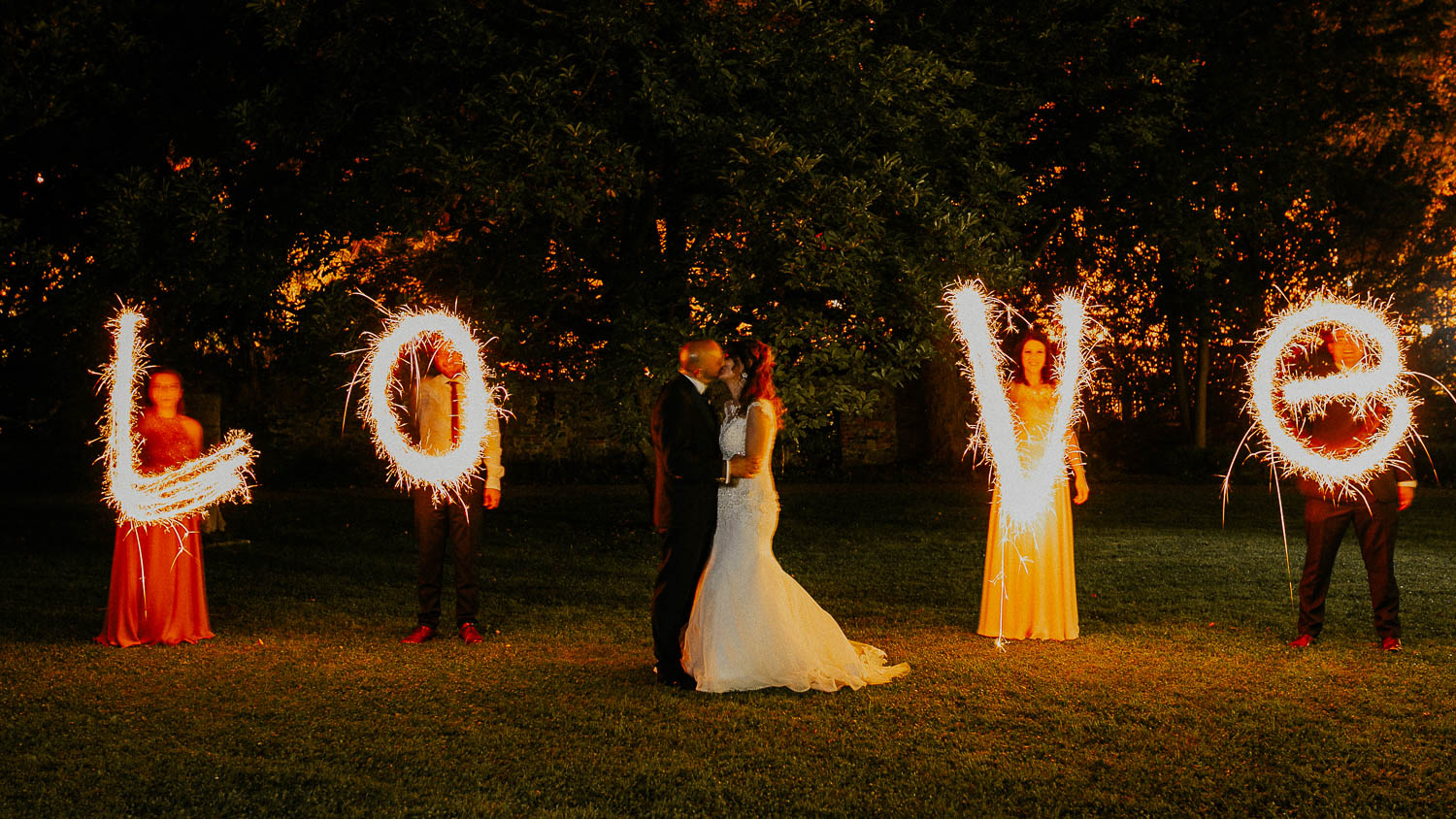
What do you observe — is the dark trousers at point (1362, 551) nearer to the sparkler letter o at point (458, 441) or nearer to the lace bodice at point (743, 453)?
the lace bodice at point (743, 453)

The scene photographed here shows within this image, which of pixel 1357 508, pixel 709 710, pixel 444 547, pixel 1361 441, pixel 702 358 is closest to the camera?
pixel 709 710

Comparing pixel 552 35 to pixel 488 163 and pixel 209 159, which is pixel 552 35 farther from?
pixel 209 159

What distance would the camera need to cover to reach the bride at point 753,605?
754 centimetres

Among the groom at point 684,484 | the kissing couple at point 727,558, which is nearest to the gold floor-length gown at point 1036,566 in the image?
the kissing couple at point 727,558

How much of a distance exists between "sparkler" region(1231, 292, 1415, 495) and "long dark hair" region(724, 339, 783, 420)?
3.71 m

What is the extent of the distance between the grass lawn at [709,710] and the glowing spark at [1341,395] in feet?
4.27

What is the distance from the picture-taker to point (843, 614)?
10.7 meters

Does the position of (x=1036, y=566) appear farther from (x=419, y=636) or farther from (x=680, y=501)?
(x=419, y=636)

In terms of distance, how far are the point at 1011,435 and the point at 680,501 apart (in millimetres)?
2841

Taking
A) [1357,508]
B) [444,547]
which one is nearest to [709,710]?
[444,547]

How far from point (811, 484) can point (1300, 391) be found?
56.9ft

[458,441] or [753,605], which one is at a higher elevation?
[458,441]

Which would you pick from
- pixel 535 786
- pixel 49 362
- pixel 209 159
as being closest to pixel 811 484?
pixel 49 362

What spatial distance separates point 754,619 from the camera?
7656 millimetres
